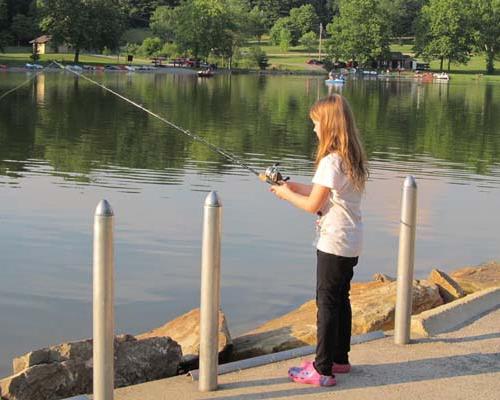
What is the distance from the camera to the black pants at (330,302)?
5523mm

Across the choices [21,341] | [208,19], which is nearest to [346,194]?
[21,341]

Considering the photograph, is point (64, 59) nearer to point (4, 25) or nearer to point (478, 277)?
point (4, 25)

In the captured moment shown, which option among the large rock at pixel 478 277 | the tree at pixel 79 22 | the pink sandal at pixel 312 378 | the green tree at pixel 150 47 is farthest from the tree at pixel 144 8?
the pink sandal at pixel 312 378

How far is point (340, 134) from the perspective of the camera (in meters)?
5.39

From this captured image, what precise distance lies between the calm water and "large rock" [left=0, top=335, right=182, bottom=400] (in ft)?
5.85

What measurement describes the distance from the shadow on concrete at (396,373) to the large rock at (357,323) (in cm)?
130

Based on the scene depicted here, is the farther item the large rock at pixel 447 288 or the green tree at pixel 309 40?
the green tree at pixel 309 40

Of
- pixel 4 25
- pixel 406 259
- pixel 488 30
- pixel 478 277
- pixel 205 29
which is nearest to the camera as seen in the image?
pixel 406 259

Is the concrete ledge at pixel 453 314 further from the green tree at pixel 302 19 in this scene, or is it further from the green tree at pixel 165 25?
the green tree at pixel 302 19

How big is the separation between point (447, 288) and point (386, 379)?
11.7 feet

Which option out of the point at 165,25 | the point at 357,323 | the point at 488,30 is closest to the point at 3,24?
the point at 165,25

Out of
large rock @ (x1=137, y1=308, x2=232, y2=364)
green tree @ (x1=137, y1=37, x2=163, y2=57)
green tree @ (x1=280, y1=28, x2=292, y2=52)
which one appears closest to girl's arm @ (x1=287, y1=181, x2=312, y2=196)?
large rock @ (x1=137, y1=308, x2=232, y2=364)

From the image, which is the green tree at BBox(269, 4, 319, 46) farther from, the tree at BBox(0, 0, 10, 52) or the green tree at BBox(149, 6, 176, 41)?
the tree at BBox(0, 0, 10, 52)

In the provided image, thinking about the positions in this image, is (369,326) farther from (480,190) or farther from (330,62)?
(330,62)
